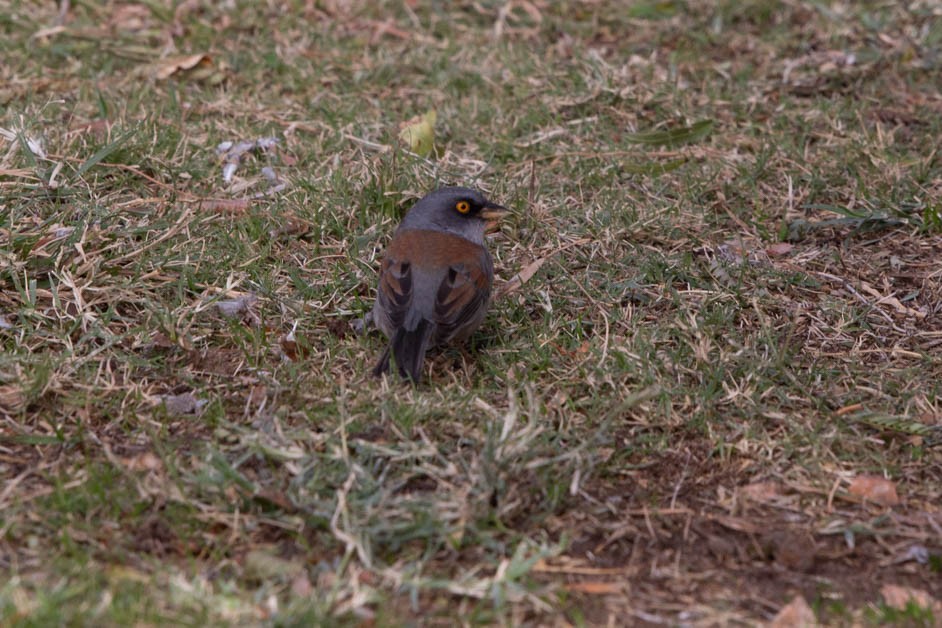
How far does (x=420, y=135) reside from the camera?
23.7 ft

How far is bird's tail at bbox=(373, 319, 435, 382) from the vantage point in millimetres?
5160

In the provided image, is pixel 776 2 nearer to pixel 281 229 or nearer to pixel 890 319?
pixel 890 319

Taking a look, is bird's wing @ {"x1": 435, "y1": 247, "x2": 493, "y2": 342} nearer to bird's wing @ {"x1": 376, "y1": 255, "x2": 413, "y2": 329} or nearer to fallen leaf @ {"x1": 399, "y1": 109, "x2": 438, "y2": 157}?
bird's wing @ {"x1": 376, "y1": 255, "x2": 413, "y2": 329}

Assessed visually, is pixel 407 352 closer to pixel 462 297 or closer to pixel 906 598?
pixel 462 297

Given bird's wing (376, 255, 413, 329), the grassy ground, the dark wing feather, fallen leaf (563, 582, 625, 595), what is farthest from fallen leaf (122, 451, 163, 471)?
fallen leaf (563, 582, 625, 595)

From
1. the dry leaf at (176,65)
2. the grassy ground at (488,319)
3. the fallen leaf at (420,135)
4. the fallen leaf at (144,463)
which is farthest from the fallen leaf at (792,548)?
the dry leaf at (176,65)

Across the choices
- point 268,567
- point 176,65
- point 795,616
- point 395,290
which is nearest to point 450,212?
point 395,290

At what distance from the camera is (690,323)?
5.54m

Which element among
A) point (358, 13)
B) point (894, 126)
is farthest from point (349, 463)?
point (358, 13)

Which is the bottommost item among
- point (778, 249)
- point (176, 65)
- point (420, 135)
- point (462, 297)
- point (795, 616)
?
point (176, 65)

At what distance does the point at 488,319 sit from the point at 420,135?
183 cm

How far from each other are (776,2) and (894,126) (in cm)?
191

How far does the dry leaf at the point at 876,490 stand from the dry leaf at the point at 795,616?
0.76 metres

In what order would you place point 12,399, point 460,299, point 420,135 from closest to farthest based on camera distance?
1. point 12,399
2. point 460,299
3. point 420,135
